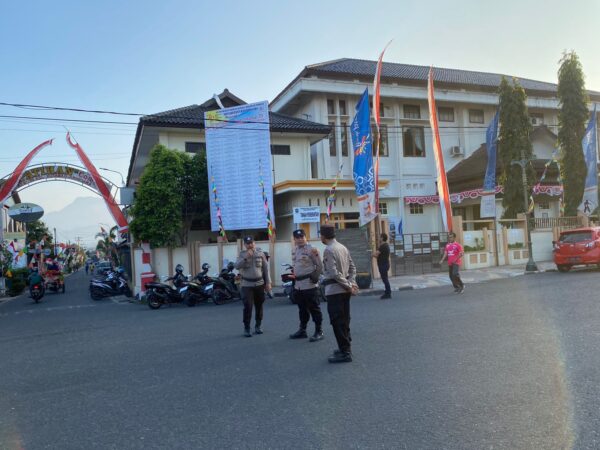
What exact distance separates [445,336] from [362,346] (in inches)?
53.4

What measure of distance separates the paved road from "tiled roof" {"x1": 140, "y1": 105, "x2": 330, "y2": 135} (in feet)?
42.6

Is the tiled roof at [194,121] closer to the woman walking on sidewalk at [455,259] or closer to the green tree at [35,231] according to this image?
the woman walking on sidewalk at [455,259]

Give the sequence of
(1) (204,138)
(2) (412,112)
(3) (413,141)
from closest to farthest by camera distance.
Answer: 1. (1) (204,138)
2. (3) (413,141)
3. (2) (412,112)

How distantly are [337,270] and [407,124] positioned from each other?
26.7 meters

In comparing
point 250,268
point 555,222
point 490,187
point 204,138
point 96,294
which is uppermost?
point 204,138

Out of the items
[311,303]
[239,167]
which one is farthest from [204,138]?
[311,303]

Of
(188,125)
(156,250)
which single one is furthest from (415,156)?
(156,250)

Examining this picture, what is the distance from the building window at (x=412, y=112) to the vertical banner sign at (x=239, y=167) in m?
15.2

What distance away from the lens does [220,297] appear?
14062mm

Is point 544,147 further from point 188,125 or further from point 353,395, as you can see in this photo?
point 353,395

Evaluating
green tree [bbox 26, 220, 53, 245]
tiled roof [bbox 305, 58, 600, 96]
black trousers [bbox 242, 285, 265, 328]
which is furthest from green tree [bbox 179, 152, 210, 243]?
green tree [bbox 26, 220, 53, 245]

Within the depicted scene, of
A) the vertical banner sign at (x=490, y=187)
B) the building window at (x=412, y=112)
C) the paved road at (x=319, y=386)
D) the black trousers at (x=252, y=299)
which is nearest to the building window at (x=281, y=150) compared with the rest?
the vertical banner sign at (x=490, y=187)

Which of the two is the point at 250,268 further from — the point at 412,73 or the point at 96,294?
the point at 412,73

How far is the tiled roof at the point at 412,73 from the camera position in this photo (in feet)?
97.0
